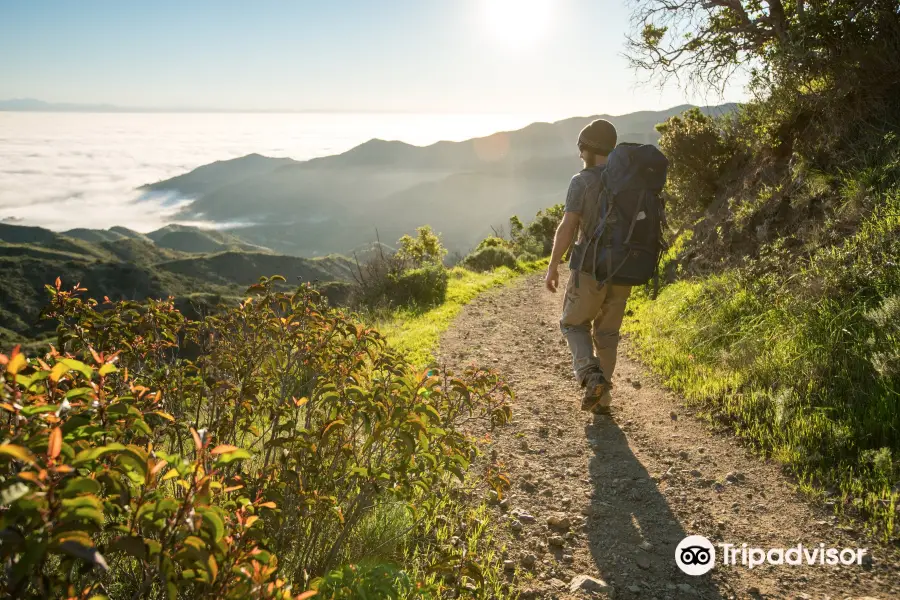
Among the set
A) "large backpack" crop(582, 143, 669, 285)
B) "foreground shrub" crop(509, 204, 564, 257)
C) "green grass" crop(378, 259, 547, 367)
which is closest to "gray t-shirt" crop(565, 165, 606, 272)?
"large backpack" crop(582, 143, 669, 285)

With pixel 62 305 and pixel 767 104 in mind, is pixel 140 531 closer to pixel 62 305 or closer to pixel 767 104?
pixel 62 305

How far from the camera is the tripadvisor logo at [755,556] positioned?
9.29 feet

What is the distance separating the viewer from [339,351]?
111 inches

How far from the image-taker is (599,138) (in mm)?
4812

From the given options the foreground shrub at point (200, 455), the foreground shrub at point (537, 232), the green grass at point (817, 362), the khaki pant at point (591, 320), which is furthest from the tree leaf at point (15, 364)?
the foreground shrub at point (537, 232)

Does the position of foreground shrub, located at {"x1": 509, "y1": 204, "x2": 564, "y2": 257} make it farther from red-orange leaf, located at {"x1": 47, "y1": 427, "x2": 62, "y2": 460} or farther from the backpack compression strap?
red-orange leaf, located at {"x1": 47, "y1": 427, "x2": 62, "y2": 460}

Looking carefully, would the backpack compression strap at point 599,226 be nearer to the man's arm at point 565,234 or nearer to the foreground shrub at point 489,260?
the man's arm at point 565,234

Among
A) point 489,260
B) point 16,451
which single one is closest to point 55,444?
point 16,451

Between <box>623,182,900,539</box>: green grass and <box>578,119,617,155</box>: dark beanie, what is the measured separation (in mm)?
2404

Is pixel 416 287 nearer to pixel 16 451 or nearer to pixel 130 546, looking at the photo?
pixel 130 546

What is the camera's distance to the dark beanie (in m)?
4.81

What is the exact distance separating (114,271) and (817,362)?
101m

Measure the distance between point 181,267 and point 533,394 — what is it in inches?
5165

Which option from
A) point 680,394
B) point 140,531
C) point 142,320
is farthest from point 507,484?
point 680,394
